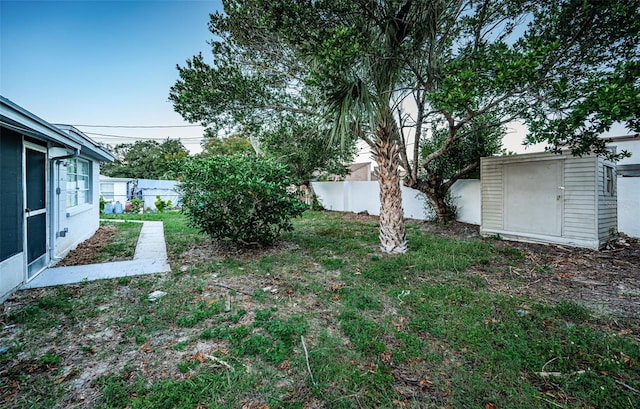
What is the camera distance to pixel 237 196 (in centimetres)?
512

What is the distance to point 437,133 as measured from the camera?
876cm

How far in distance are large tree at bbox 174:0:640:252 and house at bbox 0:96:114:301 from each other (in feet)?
8.16

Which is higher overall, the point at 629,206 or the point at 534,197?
the point at 534,197

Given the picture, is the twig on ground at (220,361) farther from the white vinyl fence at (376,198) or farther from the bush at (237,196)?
the white vinyl fence at (376,198)

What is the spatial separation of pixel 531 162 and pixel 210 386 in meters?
7.48

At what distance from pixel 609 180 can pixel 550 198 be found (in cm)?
135

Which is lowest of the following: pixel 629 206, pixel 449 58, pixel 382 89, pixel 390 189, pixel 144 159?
pixel 629 206

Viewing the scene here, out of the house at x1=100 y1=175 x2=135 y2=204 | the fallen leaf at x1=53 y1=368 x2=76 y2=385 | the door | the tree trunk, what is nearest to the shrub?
the house at x1=100 y1=175 x2=135 y2=204

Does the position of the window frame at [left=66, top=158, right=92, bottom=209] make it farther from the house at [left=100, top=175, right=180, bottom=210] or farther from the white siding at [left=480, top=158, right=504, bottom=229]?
the house at [left=100, top=175, right=180, bottom=210]

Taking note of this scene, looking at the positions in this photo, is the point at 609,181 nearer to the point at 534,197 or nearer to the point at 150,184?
the point at 534,197

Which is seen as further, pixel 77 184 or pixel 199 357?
pixel 77 184

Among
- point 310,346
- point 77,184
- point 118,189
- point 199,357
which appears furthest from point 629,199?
point 118,189

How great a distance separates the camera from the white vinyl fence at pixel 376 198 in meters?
8.65

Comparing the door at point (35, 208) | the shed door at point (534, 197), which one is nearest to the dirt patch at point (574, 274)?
the shed door at point (534, 197)
